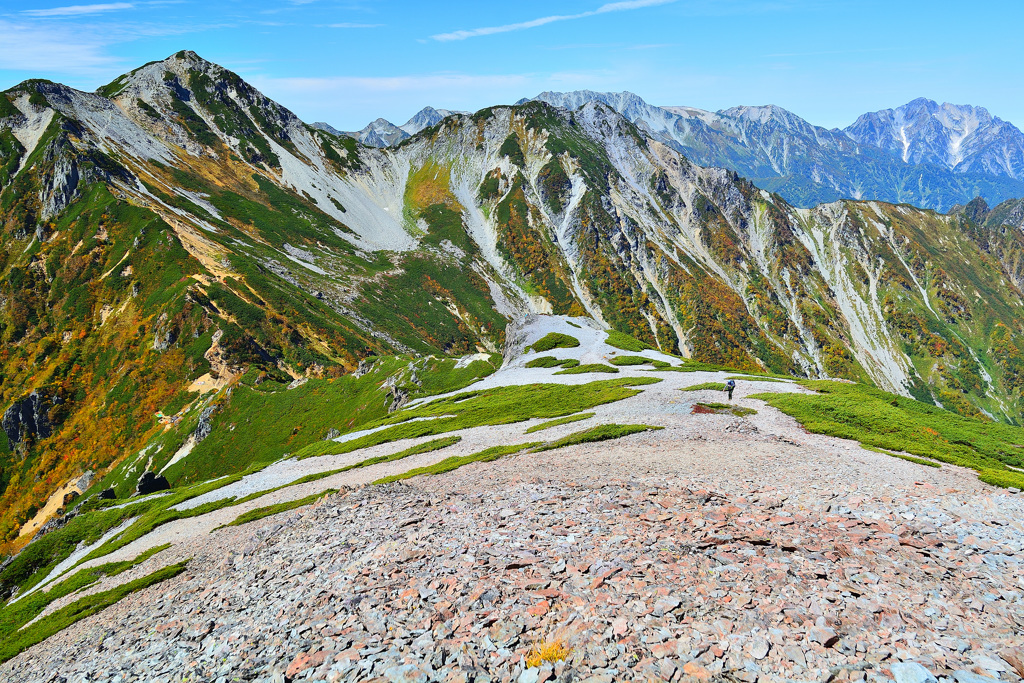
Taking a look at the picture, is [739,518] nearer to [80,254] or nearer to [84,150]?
[80,254]

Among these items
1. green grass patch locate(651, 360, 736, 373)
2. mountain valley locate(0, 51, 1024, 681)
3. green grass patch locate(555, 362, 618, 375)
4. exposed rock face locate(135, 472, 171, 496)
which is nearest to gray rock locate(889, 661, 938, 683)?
mountain valley locate(0, 51, 1024, 681)

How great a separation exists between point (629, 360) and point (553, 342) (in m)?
18.9

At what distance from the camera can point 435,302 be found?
7771 inches

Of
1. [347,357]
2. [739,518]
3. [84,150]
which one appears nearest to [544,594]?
[739,518]

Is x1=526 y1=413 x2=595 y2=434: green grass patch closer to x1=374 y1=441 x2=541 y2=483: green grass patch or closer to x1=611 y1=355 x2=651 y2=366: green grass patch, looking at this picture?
x1=374 y1=441 x2=541 y2=483: green grass patch

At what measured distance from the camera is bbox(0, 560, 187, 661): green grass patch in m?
22.2

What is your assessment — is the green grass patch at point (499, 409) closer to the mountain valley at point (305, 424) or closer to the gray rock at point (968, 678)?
the mountain valley at point (305, 424)

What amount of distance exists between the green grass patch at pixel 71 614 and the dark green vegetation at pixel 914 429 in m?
40.5

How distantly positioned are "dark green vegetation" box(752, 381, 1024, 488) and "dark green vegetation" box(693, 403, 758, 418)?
10.8ft

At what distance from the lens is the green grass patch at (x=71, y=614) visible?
22234 mm

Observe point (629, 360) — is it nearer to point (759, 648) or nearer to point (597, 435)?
point (597, 435)

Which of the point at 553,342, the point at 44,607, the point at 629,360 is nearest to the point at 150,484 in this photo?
the point at 44,607

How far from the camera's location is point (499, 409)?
180 ft

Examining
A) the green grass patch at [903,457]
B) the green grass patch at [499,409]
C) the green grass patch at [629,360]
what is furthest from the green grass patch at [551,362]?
the green grass patch at [903,457]
